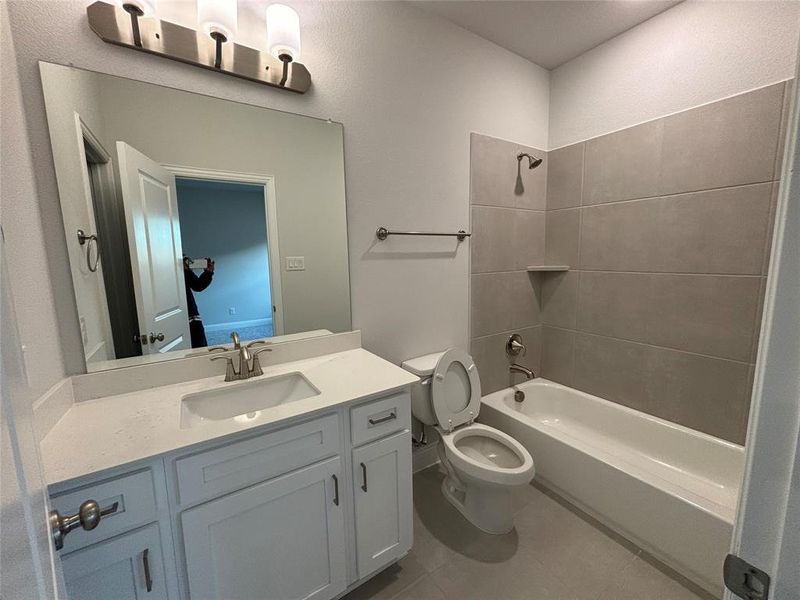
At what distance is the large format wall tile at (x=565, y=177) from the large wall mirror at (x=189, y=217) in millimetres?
1527

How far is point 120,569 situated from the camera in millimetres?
821

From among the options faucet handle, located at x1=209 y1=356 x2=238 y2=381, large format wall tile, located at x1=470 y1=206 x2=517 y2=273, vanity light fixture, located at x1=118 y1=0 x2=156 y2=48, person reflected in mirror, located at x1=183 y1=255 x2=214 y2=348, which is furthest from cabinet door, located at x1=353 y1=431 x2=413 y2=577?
vanity light fixture, located at x1=118 y1=0 x2=156 y2=48

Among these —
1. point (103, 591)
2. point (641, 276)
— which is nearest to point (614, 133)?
point (641, 276)

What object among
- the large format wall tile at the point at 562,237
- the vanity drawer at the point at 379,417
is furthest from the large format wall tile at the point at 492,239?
the vanity drawer at the point at 379,417

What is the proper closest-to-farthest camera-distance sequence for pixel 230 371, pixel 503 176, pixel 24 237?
pixel 24 237 < pixel 230 371 < pixel 503 176

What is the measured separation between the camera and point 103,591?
0.81 m

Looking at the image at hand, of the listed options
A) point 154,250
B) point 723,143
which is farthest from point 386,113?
point 723,143

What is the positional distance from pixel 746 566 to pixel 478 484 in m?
1.23

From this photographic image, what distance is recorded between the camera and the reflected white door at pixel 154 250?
1.18 metres

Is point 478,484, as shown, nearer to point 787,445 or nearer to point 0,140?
point 787,445

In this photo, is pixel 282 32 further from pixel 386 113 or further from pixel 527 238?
pixel 527 238

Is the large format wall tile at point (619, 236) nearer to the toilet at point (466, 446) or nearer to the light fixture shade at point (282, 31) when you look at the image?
the toilet at point (466, 446)

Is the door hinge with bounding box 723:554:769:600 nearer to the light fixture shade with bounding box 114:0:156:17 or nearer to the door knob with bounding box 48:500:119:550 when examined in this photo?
the door knob with bounding box 48:500:119:550

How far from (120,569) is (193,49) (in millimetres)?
1616
